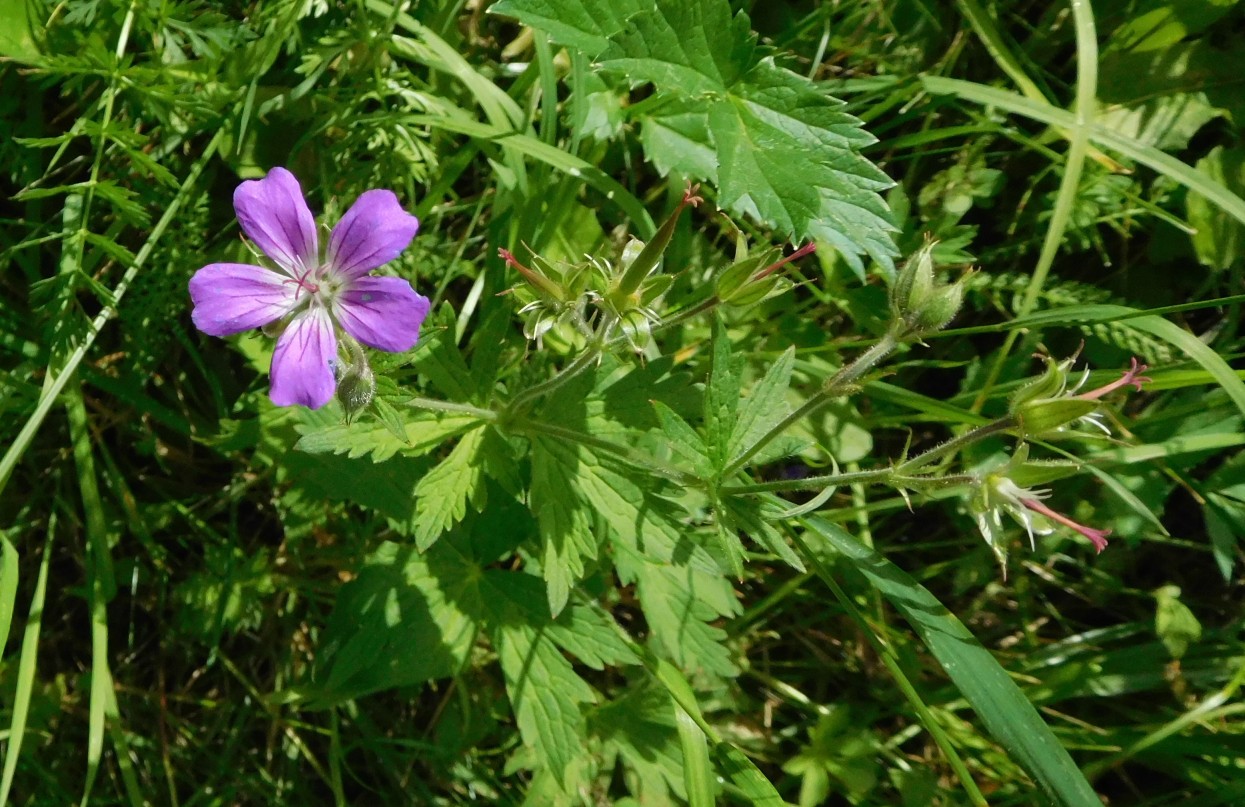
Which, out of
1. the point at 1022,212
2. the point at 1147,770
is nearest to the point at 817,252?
the point at 1022,212

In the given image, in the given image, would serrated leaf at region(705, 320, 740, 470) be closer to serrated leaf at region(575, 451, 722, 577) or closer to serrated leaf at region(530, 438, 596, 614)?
serrated leaf at region(575, 451, 722, 577)

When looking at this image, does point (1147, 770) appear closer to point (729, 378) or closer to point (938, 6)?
point (729, 378)

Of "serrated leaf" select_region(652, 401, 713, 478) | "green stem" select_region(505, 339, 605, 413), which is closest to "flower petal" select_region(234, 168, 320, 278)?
"green stem" select_region(505, 339, 605, 413)

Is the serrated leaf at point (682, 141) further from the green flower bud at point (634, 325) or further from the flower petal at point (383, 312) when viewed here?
the flower petal at point (383, 312)

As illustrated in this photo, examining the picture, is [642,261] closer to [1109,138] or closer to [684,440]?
[684,440]

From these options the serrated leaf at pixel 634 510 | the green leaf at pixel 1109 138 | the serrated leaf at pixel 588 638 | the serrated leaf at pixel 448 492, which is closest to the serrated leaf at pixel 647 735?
the serrated leaf at pixel 588 638

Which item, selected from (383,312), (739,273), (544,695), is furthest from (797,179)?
(544,695)

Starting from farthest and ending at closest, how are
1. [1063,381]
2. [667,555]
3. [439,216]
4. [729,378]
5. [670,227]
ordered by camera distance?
1. [439,216]
2. [667,555]
3. [729,378]
4. [1063,381]
5. [670,227]
